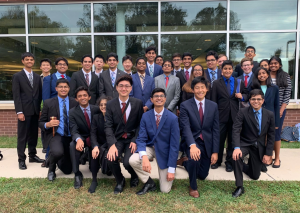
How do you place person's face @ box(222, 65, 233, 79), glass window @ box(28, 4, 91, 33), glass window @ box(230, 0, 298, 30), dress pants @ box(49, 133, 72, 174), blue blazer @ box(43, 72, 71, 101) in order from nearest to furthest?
dress pants @ box(49, 133, 72, 174) < person's face @ box(222, 65, 233, 79) < blue blazer @ box(43, 72, 71, 101) < glass window @ box(230, 0, 298, 30) < glass window @ box(28, 4, 91, 33)

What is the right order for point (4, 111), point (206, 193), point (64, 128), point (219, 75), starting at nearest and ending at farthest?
point (206, 193)
point (64, 128)
point (219, 75)
point (4, 111)

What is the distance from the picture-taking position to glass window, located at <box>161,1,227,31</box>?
7.37 meters

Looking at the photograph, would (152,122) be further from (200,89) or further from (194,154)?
(200,89)

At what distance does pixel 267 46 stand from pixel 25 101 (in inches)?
276

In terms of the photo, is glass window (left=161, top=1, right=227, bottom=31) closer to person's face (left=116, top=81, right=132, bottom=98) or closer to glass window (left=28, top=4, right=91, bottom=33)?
glass window (left=28, top=4, right=91, bottom=33)

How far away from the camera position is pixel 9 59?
779 cm

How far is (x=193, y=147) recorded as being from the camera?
3.39m

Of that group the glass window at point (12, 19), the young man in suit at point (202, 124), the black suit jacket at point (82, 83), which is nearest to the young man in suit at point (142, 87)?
the black suit jacket at point (82, 83)

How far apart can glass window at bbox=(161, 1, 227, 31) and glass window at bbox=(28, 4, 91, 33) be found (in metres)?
2.55

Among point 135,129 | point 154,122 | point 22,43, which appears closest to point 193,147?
point 154,122

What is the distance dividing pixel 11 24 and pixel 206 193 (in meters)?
7.97

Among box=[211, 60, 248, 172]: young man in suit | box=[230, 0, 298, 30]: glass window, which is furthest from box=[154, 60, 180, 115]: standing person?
box=[230, 0, 298, 30]: glass window

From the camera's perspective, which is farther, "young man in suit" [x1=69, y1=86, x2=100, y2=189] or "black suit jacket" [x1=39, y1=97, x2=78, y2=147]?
"black suit jacket" [x1=39, y1=97, x2=78, y2=147]

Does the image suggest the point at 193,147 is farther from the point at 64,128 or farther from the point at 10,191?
the point at 10,191
